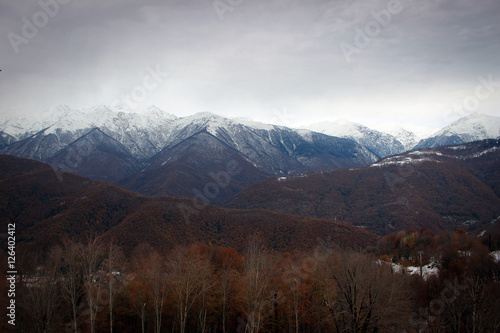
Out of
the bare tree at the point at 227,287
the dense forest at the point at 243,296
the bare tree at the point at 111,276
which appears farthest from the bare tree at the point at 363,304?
the bare tree at the point at 111,276

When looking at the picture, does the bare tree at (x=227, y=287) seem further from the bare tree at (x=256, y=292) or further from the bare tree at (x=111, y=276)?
the bare tree at (x=111, y=276)

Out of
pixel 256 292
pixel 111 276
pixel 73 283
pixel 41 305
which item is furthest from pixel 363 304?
pixel 41 305

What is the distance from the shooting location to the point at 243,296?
36.6m

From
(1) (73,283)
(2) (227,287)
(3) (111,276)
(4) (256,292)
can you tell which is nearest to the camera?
(4) (256,292)

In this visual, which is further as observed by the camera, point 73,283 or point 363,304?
point 73,283

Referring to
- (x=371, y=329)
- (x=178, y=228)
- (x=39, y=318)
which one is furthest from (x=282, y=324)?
(x=178, y=228)

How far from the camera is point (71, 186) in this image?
547 feet

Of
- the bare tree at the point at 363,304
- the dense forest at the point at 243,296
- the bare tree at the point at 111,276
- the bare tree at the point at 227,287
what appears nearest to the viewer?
the bare tree at the point at 363,304

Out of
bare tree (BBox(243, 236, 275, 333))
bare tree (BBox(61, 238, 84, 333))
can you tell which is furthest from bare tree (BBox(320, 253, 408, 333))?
bare tree (BBox(61, 238, 84, 333))

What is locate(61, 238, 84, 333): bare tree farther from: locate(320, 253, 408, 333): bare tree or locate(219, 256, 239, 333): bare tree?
locate(320, 253, 408, 333): bare tree

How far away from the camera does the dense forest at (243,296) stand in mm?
31109

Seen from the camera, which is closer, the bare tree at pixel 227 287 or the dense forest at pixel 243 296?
the dense forest at pixel 243 296

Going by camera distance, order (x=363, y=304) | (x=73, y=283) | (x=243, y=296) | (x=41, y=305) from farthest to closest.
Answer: (x=243, y=296)
(x=73, y=283)
(x=41, y=305)
(x=363, y=304)

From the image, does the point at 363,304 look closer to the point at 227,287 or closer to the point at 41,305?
the point at 227,287
